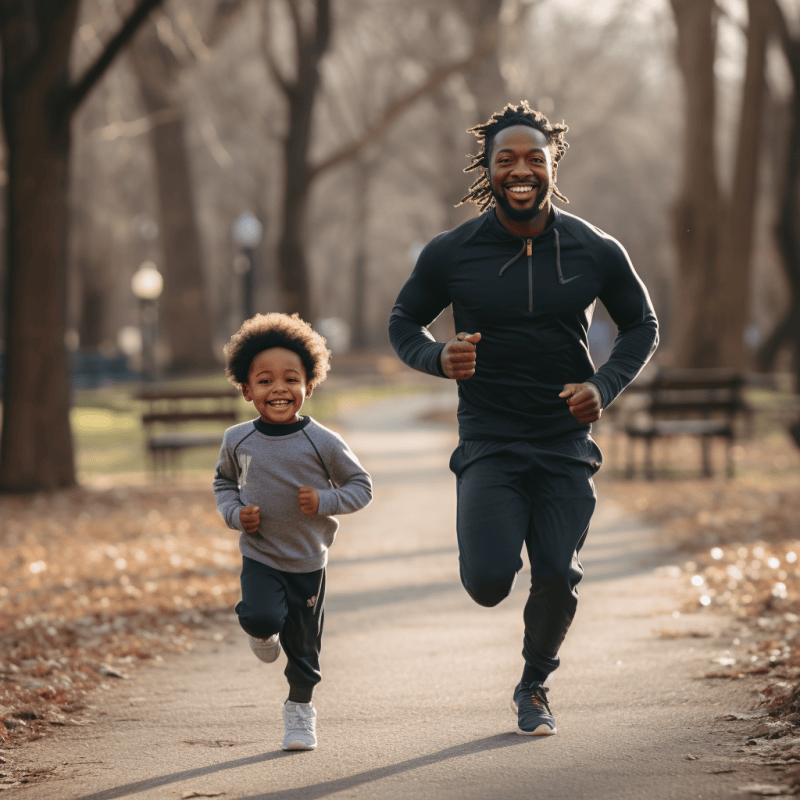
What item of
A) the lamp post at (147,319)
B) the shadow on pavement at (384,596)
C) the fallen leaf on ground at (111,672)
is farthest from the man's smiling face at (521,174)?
the lamp post at (147,319)

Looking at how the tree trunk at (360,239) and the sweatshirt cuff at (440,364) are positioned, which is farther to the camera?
the tree trunk at (360,239)

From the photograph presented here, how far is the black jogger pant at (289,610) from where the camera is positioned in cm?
423

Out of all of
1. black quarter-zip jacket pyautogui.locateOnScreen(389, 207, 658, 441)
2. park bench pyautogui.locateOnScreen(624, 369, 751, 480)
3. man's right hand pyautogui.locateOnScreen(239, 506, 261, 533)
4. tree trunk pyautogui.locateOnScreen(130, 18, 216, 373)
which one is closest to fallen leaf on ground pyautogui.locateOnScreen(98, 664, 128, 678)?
man's right hand pyautogui.locateOnScreen(239, 506, 261, 533)

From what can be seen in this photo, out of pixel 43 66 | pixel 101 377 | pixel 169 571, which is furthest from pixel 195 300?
pixel 169 571

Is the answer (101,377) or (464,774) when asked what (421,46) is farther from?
(464,774)

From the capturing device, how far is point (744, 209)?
21.1 metres

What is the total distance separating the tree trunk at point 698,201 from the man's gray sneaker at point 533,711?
15622mm

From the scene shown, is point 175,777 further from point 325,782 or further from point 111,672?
point 111,672

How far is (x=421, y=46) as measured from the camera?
31156mm

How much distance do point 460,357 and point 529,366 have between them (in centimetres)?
31

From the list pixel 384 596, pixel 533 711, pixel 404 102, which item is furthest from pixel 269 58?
pixel 533 711

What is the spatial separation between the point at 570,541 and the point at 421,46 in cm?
2831

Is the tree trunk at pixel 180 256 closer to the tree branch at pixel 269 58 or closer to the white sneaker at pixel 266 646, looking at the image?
the tree branch at pixel 269 58

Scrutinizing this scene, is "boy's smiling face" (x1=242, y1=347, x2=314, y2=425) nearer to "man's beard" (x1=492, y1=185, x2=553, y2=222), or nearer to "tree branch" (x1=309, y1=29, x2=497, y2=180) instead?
"man's beard" (x1=492, y1=185, x2=553, y2=222)
